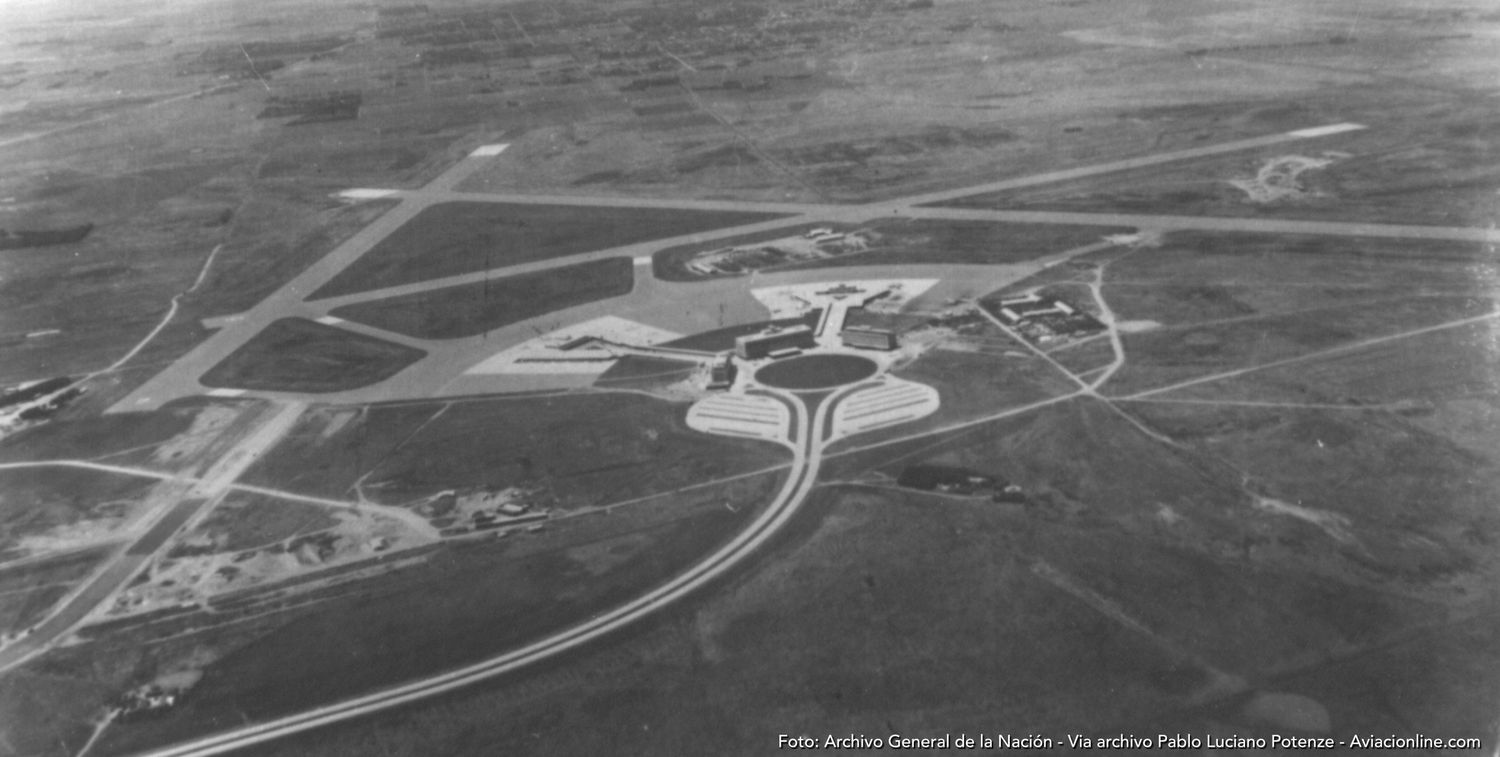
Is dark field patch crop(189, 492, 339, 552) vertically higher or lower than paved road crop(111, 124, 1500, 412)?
lower

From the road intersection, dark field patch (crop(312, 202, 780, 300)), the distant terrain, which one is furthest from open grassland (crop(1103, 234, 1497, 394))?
dark field patch (crop(312, 202, 780, 300))

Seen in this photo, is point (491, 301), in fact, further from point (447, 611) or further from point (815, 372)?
point (447, 611)

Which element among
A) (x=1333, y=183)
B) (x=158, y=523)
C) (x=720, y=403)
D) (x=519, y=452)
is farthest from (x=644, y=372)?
(x=1333, y=183)

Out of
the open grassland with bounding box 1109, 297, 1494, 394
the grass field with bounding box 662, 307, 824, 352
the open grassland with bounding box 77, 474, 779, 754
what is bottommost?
the open grassland with bounding box 77, 474, 779, 754

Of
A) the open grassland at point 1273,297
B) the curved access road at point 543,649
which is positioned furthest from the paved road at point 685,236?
the curved access road at point 543,649

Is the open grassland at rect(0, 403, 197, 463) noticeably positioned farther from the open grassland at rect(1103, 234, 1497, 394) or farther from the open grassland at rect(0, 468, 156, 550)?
the open grassland at rect(1103, 234, 1497, 394)
